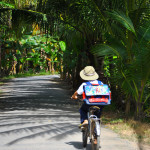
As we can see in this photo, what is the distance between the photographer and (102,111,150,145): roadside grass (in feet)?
25.6

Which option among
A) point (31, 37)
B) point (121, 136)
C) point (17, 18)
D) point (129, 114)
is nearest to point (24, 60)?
point (31, 37)

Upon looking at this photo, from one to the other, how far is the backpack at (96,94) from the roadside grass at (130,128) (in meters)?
1.69

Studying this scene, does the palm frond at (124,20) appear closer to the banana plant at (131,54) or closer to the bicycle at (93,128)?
the banana plant at (131,54)

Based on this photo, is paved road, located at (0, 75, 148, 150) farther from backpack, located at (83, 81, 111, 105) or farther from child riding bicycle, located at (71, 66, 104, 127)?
backpack, located at (83, 81, 111, 105)

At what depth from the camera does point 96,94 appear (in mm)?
6246

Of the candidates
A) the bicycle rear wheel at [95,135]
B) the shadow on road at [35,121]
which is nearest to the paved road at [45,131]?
the shadow on road at [35,121]

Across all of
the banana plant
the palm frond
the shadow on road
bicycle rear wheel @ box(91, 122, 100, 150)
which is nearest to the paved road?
the shadow on road

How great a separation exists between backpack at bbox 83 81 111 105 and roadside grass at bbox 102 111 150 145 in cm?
169

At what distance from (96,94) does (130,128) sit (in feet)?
9.12

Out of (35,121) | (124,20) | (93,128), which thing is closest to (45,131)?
(35,121)

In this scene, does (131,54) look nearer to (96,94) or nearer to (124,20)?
(124,20)

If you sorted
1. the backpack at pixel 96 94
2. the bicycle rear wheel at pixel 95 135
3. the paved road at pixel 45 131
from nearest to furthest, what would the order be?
the bicycle rear wheel at pixel 95 135
the backpack at pixel 96 94
the paved road at pixel 45 131

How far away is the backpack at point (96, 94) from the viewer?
6262 millimetres

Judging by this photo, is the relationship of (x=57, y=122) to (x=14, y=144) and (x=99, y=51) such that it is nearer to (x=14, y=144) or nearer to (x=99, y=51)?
(x=99, y=51)
